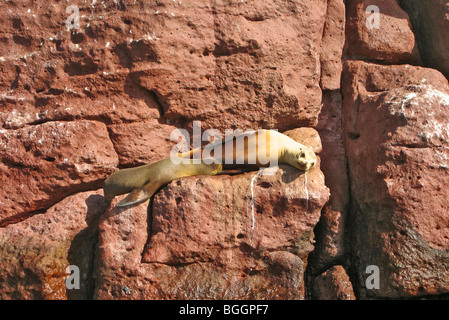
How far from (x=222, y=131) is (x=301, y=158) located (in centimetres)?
120

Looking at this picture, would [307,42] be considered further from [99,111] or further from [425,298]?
[425,298]

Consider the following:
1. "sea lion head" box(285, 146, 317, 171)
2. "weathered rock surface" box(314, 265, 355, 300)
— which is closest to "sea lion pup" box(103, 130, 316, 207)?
"sea lion head" box(285, 146, 317, 171)

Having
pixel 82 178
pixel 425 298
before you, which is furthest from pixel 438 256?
pixel 82 178

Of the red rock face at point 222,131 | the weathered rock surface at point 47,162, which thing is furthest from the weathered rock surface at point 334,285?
the weathered rock surface at point 47,162

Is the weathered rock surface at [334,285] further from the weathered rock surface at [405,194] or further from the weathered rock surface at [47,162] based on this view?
the weathered rock surface at [47,162]

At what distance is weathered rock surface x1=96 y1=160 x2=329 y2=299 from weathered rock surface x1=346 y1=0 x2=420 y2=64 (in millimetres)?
2159

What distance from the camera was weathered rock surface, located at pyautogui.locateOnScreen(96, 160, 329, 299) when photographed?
4762 millimetres

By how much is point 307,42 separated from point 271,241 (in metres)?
2.45

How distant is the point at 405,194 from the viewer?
4.86 m

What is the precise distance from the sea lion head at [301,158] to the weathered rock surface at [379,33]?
6.21 ft

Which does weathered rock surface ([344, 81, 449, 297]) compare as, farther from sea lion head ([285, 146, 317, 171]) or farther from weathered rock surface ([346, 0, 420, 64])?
weathered rock surface ([346, 0, 420, 64])

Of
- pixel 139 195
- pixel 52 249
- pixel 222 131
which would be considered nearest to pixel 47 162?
pixel 52 249

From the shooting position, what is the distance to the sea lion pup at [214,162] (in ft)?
16.5

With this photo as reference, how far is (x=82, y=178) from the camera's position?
543 cm
